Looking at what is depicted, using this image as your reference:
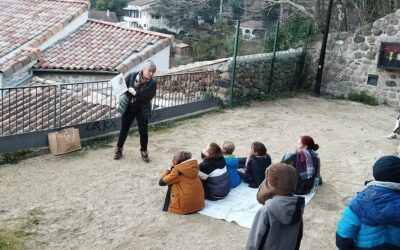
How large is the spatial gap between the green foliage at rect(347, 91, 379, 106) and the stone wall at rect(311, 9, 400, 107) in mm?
97

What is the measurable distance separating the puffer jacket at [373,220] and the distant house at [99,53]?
10.7 m

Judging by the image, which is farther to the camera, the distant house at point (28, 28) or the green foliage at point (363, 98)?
the green foliage at point (363, 98)

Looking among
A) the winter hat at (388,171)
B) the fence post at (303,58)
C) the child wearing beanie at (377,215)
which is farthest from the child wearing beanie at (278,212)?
the fence post at (303,58)

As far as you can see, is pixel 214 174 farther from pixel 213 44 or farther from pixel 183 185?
pixel 213 44

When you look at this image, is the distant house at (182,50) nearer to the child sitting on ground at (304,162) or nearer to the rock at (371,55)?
the rock at (371,55)

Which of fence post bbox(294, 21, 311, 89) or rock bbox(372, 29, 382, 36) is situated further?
fence post bbox(294, 21, 311, 89)

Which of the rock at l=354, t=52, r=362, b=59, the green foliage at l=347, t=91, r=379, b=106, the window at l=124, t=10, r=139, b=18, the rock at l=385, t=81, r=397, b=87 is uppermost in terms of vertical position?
the window at l=124, t=10, r=139, b=18

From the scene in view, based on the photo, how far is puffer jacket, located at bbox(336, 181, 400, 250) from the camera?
269cm

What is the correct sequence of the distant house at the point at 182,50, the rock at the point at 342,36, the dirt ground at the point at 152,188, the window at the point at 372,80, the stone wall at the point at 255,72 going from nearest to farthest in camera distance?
the dirt ground at the point at 152,188, the stone wall at the point at 255,72, the window at the point at 372,80, the rock at the point at 342,36, the distant house at the point at 182,50

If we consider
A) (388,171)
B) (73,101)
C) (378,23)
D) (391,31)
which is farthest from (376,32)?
(388,171)

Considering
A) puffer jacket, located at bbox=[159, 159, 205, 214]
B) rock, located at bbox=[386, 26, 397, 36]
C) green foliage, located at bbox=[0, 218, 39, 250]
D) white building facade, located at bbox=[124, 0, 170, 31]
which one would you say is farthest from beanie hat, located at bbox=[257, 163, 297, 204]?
white building facade, located at bbox=[124, 0, 170, 31]

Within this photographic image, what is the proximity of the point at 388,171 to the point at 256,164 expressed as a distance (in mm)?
3131

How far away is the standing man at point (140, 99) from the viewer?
634cm

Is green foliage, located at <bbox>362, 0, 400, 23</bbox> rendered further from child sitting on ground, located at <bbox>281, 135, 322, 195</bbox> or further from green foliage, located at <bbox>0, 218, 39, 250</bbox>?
green foliage, located at <bbox>0, 218, 39, 250</bbox>
